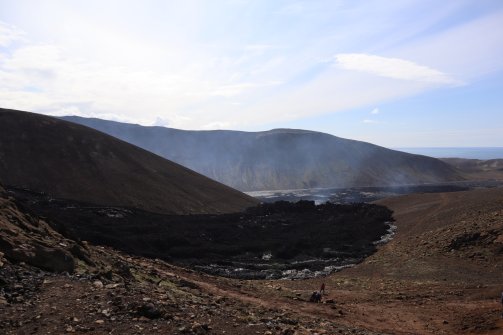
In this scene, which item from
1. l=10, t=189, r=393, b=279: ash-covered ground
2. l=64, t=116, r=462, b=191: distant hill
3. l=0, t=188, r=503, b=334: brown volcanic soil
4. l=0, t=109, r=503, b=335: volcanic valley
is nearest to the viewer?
l=0, t=188, r=503, b=334: brown volcanic soil

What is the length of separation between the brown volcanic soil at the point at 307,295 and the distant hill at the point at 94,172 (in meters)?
31.5

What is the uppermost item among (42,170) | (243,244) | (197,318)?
(42,170)

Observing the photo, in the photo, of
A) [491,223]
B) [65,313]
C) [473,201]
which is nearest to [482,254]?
[491,223]

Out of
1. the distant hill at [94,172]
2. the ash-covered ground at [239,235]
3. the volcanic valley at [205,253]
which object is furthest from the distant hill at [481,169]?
the ash-covered ground at [239,235]

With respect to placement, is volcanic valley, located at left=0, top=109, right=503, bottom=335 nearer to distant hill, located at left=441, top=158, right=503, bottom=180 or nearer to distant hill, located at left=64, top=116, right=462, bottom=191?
Result: distant hill, located at left=64, top=116, right=462, bottom=191

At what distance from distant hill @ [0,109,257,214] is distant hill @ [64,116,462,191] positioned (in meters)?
69.5

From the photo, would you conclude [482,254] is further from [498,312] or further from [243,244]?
[243,244]

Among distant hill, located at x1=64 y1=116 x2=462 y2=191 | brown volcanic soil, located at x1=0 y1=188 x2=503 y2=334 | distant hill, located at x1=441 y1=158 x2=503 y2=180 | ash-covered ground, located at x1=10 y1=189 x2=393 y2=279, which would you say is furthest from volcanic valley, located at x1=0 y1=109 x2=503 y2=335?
distant hill, located at x1=441 y1=158 x2=503 y2=180

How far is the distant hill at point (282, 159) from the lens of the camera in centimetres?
13878

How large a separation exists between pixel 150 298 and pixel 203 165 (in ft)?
445

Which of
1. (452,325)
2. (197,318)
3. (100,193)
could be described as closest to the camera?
(197,318)

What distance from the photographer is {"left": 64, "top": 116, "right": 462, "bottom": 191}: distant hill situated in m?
139

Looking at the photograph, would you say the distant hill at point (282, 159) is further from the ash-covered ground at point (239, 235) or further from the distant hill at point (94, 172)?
the ash-covered ground at point (239, 235)

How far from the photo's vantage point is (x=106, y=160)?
5978cm
